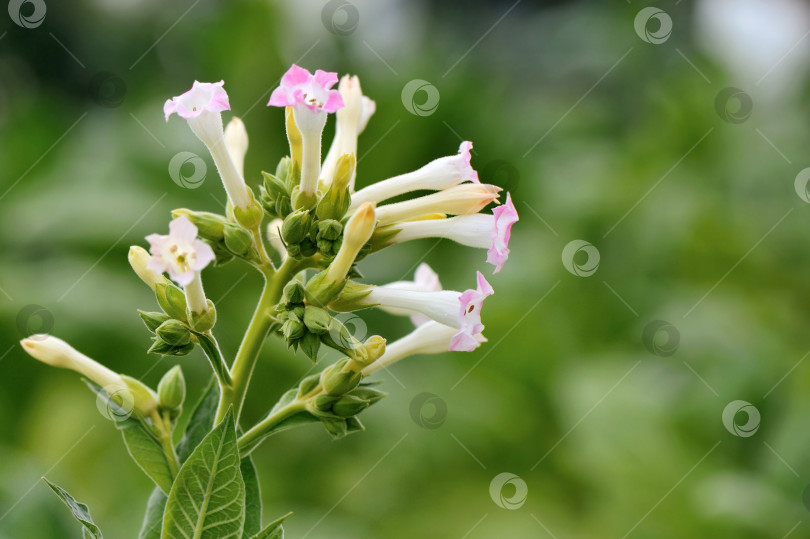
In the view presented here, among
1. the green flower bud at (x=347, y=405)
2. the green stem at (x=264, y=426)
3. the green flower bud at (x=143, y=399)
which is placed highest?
the green flower bud at (x=347, y=405)

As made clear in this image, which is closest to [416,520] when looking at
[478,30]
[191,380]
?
[191,380]

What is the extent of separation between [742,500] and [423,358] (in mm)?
1722

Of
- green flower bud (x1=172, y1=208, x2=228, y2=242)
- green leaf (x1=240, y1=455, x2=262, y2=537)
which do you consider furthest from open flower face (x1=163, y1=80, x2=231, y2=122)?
green leaf (x1=240, y1=455, x2=262, y2=537)

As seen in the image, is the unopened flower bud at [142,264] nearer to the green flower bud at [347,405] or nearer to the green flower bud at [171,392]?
the green flower bud at [171,392]

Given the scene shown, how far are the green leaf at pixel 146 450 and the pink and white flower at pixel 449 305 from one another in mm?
331

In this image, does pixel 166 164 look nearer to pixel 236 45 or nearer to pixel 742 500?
pixel 236 45

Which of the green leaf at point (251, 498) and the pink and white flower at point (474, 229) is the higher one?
the pink and white flower at point (474, 229)

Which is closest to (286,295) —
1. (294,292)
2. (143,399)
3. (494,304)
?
(294,292)

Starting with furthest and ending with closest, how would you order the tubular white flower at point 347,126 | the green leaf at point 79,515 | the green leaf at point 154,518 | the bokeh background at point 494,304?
the bokeh background at point 494,304 → the tubular white flower at point 347,126 → the green leaf at point 154,518 → the green leaf at point 79,515

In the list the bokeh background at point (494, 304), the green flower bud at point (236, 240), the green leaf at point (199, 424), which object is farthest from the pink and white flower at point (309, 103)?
the bokeh background at point (494, 304)

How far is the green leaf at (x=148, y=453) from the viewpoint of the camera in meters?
0.99

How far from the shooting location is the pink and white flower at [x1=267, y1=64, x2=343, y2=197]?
100cm

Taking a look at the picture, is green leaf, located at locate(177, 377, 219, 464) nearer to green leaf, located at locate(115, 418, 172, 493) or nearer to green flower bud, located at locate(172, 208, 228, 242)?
green leaf, located at locate(115, 418, 172, 493)

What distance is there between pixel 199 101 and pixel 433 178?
1.11 feet
